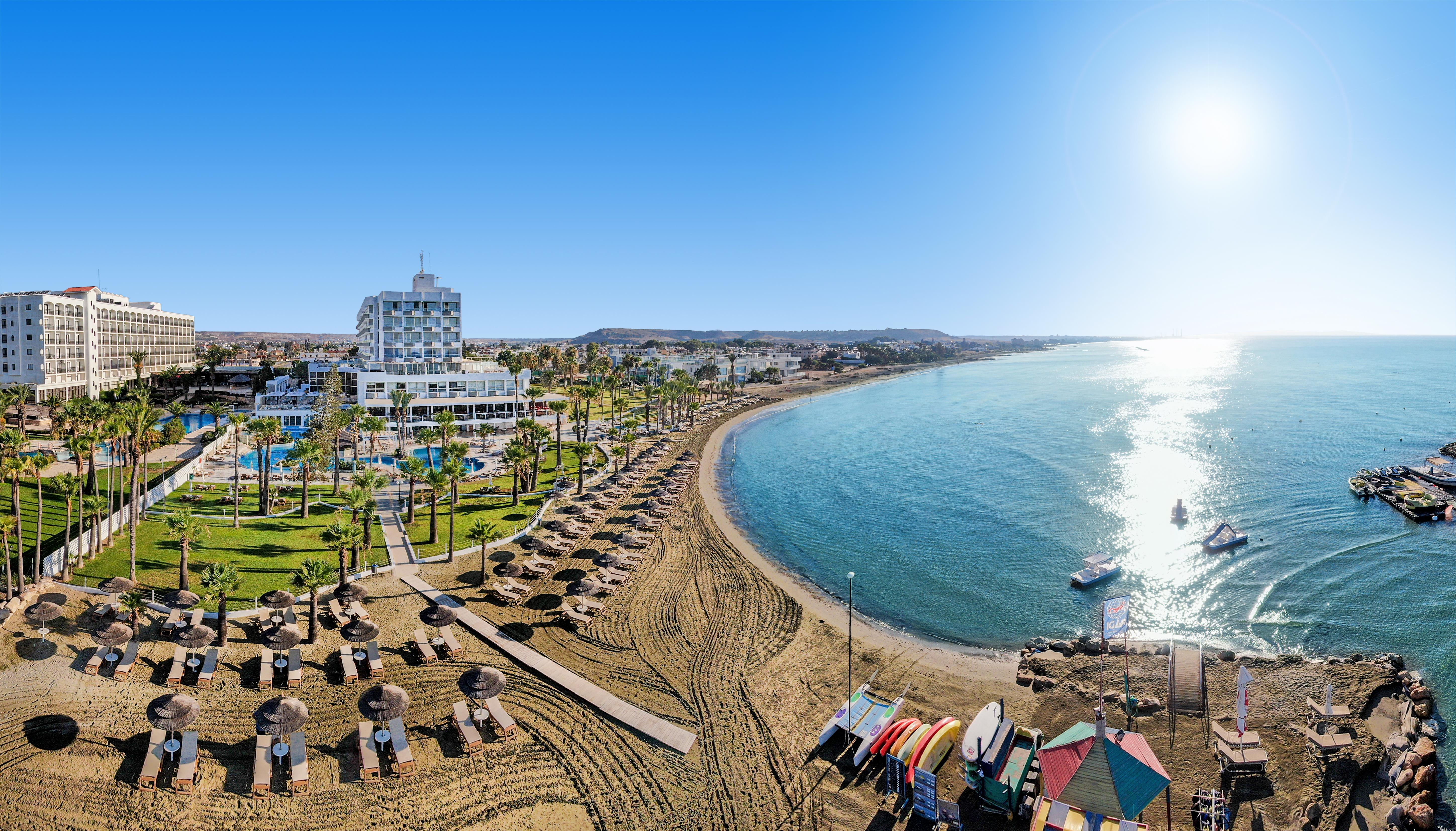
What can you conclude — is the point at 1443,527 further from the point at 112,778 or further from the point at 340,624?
the point at 112,778

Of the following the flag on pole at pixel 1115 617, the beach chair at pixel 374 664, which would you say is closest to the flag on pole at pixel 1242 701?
the flag on pole at pixel 1115 617

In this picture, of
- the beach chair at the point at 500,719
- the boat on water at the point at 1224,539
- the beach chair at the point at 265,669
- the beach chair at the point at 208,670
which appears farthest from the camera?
the boat on water at the point at 1224,539

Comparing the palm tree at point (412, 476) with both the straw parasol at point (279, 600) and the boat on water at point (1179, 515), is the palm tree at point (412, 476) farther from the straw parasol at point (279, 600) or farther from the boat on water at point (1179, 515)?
the boat on water at point (1179, 515)

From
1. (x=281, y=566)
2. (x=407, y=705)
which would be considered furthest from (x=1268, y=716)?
(x=281, y=566)

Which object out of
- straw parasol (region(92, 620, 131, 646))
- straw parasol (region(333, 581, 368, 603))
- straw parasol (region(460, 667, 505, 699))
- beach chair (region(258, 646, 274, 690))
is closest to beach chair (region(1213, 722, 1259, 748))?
straw parasol (region(460, 667, 505, 699))

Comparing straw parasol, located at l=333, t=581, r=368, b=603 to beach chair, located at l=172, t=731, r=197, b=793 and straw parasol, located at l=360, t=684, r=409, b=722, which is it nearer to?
straw parasol, located at l=360, t=684, r=409, b=722

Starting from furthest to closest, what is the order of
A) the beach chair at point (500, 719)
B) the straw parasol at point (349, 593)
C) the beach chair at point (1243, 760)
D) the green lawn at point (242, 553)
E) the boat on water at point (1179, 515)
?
the boat on water at point (1179, 515)
the green lawn at point (242, 553)
the straw parasol at point (349, 593)
the beach chair at point (500, 719)
the beach chair at point (1243, 760)
